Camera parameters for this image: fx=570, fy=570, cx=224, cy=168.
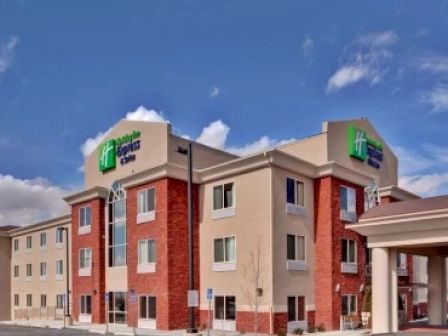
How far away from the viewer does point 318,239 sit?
33.3m

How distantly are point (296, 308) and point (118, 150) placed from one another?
16.4 metres

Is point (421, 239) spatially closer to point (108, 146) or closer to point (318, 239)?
point (318, 239)

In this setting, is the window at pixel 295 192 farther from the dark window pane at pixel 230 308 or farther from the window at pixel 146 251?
the window at pixel 146 251

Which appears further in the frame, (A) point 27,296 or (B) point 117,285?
(A) point 27,296

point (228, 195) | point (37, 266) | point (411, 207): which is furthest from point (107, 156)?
point (411, 207)

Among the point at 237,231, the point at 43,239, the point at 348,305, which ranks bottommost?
the point at 348,305

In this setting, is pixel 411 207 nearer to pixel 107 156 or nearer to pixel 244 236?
pixel 244 236

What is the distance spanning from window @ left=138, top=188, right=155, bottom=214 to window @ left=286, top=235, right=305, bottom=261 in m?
8.57

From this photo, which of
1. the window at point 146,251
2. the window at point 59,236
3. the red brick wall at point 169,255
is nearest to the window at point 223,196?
the red brick wall at point 169,255

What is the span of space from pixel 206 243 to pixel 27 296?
30933mm

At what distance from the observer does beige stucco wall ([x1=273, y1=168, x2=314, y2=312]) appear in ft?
99.5

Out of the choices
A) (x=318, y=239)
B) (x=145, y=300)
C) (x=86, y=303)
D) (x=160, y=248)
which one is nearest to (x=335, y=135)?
(x=318, y=239)

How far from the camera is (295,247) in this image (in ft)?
105

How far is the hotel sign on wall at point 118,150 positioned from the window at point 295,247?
1199cm
